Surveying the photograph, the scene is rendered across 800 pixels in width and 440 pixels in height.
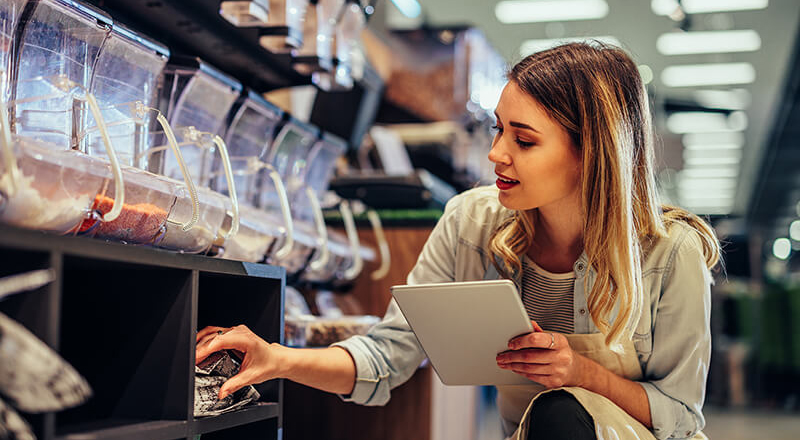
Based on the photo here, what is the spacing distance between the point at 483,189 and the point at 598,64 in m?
0.41

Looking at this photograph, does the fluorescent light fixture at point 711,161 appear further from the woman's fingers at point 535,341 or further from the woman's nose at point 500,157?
the woman's fingers at point 535,341

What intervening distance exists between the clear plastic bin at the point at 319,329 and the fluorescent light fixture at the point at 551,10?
175 inches

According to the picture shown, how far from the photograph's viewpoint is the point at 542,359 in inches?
52.5

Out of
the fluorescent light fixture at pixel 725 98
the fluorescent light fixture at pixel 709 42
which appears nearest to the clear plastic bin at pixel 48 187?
the fluorescent light fixture at pixel 709 42

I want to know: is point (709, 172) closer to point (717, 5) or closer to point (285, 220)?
point (717, 5)

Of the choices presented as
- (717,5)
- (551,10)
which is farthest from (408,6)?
(717,5)

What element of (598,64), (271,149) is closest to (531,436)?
(598,64)

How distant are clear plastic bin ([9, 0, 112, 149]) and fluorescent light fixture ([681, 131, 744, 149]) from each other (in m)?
9.41

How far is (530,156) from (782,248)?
13.4 metres

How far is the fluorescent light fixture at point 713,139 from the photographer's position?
9.77m

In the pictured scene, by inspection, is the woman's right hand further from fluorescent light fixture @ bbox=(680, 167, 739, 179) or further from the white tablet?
fluorescent light fixture @ bbox=(680, 167, 739, 179)

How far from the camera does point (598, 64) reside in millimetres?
1508

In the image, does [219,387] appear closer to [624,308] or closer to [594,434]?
[594,434]

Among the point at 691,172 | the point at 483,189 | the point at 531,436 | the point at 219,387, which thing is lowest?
the point at 531,436
